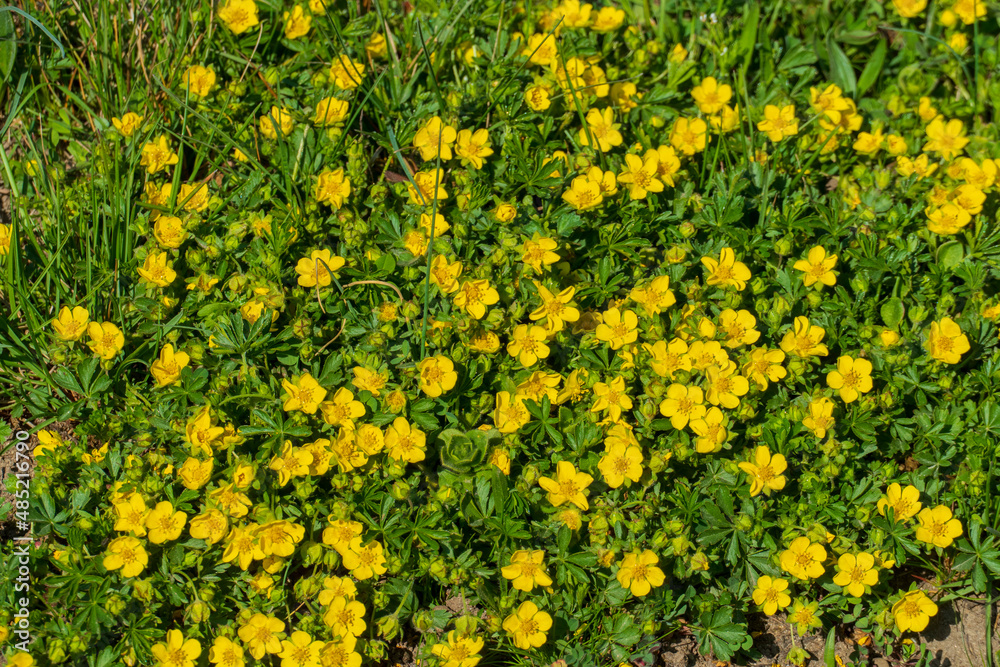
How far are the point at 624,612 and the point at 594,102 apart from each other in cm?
233

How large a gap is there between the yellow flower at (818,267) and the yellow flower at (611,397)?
93 centimetres

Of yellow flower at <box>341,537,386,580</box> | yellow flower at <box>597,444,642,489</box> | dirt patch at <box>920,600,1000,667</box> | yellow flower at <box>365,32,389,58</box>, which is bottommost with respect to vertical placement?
dirt patch at <box>920,600,1000,667</box>

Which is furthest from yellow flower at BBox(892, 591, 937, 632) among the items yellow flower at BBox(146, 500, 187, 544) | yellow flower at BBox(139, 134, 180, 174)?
yellow flower at BBox(139, 134, 180, 174)

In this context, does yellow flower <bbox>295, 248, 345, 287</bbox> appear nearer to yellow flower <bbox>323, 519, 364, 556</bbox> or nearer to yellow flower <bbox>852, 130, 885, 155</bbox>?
yellow flower <bbox>323, 519, 364, 556</bbox>

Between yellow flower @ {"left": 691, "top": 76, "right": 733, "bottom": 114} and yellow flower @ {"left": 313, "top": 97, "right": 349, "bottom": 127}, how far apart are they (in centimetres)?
166

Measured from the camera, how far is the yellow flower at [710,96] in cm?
411

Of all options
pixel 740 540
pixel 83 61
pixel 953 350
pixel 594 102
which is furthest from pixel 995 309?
pixel 83 61

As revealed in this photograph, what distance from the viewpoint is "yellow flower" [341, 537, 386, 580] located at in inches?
122

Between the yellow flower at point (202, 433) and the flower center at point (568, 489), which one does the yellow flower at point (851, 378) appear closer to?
the flower center at point (568, 489)

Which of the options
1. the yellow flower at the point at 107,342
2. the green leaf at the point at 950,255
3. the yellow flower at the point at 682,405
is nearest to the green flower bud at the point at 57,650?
the yellow flower at the point at 107,342

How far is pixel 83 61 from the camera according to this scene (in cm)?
421

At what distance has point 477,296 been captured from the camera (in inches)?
134

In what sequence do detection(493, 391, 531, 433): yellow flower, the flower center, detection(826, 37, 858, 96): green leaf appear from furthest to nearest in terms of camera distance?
1. detection(826, 37, 858, 96): green leaf
2. detection(493, 391, 531, 433): yellow flower
3. the flower center

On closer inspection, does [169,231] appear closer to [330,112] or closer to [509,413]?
[330,112]
